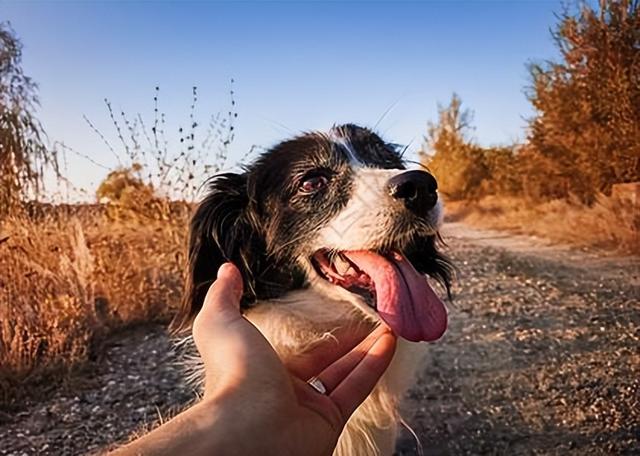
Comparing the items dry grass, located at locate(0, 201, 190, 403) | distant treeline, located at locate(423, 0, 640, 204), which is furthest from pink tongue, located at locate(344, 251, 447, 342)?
distant treeline, located at locate(423, 0, 640, 204)

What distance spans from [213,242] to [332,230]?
0.63 m

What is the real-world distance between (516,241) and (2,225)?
1231cm

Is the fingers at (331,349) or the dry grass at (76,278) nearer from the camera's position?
the fingers at (331,349)

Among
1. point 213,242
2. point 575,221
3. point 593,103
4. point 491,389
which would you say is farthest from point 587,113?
point 213,242

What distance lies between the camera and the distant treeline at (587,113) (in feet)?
40.9

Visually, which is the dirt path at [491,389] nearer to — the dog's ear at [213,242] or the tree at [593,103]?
the dog's ear at [213,242]

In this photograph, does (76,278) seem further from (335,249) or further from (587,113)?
(587,113)

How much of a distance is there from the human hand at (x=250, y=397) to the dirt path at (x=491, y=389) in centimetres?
163

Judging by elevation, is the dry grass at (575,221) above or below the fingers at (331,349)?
below

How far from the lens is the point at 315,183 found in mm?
2479

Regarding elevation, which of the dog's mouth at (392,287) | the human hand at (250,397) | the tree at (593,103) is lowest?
the human hand at (250,397)

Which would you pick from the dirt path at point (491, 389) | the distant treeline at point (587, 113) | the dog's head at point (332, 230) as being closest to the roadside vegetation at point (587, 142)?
the distant treeline at point (587, 113)

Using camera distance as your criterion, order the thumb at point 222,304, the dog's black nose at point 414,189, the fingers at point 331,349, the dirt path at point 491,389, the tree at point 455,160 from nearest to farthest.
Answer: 1. the thumb at point 222,304
2. the dog's black nose at point 414,189
3. the fingers at point 331,349
4. the dirt path at point 491,389
5. the tree at point 455,160

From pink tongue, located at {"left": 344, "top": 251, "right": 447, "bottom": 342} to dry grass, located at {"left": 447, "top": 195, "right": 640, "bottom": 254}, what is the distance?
9.00 metres
